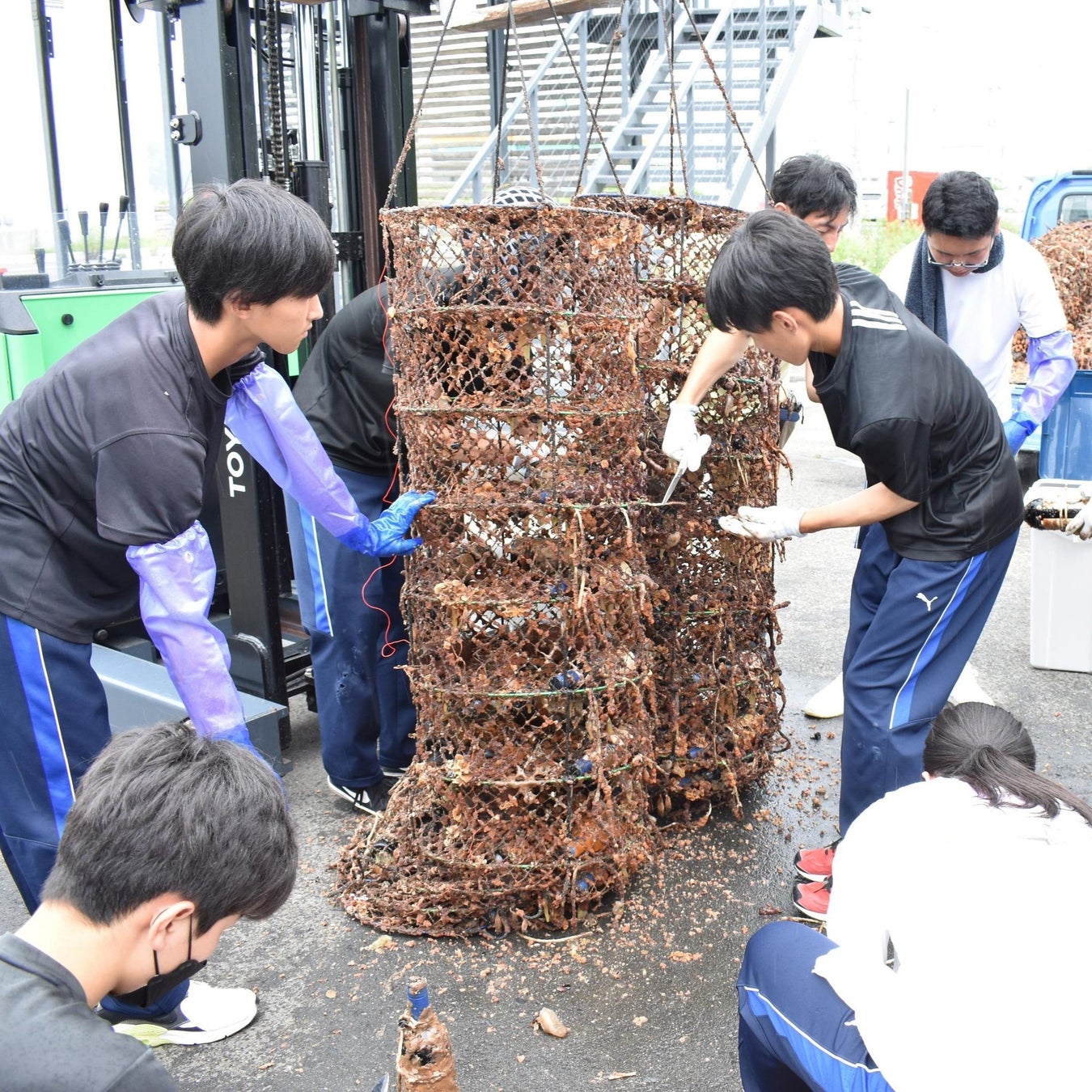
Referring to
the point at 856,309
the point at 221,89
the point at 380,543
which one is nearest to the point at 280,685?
the point at 380,543

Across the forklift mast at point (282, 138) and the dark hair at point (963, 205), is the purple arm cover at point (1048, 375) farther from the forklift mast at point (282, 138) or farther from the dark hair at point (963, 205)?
the forklift mast at point (282, 138)

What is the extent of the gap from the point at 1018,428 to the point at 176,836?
3.33 m

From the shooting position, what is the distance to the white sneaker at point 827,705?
174 inches

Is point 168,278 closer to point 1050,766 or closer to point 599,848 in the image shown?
point 599,848

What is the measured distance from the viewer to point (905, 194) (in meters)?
23.2

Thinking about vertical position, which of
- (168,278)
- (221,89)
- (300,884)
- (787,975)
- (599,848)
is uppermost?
(221,89)

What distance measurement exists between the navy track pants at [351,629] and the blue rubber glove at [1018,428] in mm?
2144

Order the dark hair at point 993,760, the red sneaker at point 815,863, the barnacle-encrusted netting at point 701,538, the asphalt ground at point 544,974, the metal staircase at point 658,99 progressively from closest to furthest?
the dark hair at point 993,760 < the asphalt ground at point 544,974 < the red sneaker at point 815,863 < the barnacle-encrusted netting at point 701,538 < the metal staircase at point 658,99

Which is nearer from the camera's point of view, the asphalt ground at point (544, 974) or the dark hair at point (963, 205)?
the asphalt ground at point (544, 974)

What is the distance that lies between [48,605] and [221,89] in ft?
6.67

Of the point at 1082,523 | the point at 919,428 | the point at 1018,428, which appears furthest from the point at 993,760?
the point at 1082,523

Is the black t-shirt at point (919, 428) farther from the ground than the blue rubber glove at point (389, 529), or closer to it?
farther from the ground

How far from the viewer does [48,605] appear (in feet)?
7.27

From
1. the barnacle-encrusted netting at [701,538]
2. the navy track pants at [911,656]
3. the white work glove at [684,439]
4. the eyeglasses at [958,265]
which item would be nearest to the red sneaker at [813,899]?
the navy track pants at [911,656]
